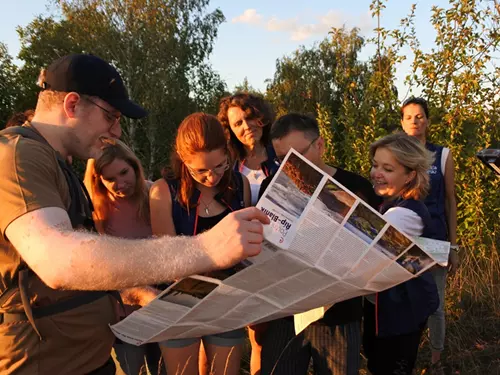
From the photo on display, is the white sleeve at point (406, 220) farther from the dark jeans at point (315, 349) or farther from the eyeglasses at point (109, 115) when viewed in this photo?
the eyeglasses at point (109, 115)

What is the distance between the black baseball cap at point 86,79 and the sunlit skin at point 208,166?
2.11 feet

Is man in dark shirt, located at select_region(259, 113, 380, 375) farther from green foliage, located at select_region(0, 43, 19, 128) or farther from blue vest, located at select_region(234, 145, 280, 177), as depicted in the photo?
green foliage, located at select_region(0, 43, 19, 128)

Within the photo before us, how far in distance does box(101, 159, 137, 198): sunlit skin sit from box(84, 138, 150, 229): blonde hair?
1.0 inches

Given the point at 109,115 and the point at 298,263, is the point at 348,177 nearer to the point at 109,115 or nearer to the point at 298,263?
the point at 298,263

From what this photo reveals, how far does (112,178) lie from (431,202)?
228 cm

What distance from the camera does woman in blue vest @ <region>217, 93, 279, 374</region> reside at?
9.73 feet

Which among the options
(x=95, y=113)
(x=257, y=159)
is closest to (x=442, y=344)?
(x=257, y=159)

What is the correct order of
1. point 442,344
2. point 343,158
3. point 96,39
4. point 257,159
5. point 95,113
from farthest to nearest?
point 96,39 → point 343,158 → point 442,344 → point 257,159 → point 95,113

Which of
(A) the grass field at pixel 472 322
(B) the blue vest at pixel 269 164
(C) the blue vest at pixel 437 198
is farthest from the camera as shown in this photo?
(C) the blue vest at pixel 437 198

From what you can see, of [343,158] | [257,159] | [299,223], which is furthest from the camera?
[343,158]

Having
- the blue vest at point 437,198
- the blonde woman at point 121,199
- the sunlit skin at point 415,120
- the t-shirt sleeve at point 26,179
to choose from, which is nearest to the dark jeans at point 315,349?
the blonde woman at point 121,199

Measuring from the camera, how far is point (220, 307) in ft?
5.13

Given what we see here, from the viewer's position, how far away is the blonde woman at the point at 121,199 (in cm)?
268

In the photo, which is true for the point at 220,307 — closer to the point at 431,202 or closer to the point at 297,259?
the point at 297,259
